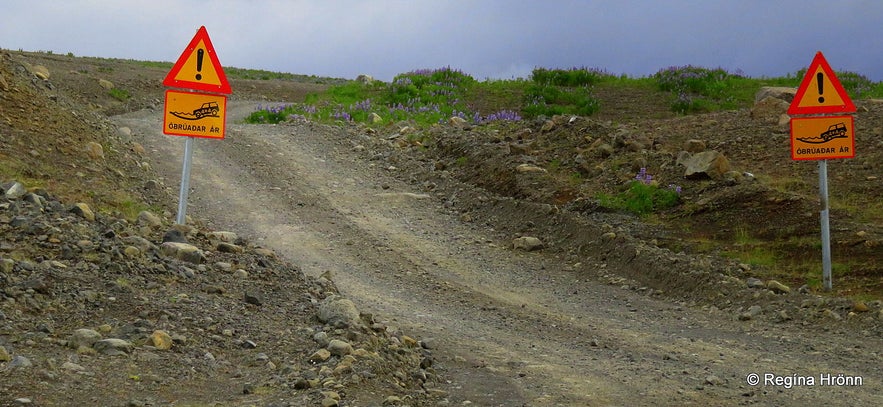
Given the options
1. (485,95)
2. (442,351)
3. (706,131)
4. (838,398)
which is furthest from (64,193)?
(485,95)

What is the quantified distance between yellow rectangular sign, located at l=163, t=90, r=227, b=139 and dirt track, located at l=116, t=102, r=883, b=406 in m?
2.09

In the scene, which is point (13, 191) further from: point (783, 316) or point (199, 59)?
point (783, 316)

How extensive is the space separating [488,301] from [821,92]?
4.66m

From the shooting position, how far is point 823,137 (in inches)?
444

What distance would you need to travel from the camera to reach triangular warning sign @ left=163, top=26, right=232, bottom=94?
10.9 metres

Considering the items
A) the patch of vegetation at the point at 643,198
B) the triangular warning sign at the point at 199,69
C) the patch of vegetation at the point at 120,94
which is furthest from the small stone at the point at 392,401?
the patch of vegetation at the point at 120,94

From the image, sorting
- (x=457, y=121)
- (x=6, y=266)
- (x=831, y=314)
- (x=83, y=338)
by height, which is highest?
(x=457, y=121)

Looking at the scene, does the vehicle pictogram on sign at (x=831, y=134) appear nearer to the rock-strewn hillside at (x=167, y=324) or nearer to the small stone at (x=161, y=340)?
the rock-strewn hillside at (x=167, y=324)

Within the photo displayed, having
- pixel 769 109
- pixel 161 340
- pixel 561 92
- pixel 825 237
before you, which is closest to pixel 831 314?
pixel 825 237

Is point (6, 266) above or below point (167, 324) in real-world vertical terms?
above

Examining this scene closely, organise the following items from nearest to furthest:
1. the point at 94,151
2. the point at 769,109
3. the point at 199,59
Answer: the point at 199,59 → the point at 94,151 → the point at 769,109

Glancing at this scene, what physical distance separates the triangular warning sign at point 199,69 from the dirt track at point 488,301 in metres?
2.52

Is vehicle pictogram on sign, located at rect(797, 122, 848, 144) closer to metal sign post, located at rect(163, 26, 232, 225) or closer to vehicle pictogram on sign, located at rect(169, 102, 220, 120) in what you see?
metal sign post, located at rect(163, 26, 232, 225)

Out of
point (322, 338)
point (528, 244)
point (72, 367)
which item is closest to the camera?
point (72, 367)
